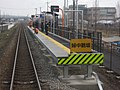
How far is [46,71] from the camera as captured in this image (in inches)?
557

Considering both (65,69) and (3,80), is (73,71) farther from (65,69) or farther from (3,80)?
(3,80)

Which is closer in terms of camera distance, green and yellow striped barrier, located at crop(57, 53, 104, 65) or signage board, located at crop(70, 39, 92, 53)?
green and yellow striped barrier, located at crop(57, 53, 104, 65)

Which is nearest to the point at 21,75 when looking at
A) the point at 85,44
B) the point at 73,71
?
the point at 73,71

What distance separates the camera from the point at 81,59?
36.2 feet

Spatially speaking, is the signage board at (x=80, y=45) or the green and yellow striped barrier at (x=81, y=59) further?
the signage board at (x=80, y=45)

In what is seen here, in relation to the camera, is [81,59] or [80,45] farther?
[80,45]

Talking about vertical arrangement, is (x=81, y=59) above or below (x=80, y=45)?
below

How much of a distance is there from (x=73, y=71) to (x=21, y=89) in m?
3.91

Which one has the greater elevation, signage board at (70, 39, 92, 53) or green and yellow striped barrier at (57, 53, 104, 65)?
signage board at (70, 39, 92, 53)

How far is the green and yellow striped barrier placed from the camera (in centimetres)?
1083

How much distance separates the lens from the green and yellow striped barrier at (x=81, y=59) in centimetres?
1083

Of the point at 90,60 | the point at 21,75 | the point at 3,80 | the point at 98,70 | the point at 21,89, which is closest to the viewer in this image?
the point at 21,89

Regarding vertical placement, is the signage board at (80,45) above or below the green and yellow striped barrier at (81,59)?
above

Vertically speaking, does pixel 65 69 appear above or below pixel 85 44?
below
